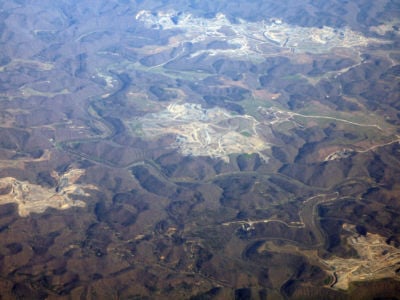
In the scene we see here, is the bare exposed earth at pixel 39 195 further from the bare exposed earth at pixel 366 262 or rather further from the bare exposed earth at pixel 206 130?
the bare exposed earth at pixel 366 262

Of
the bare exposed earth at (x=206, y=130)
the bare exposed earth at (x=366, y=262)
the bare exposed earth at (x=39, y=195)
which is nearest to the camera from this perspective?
the bare exposed earth at (x=366, y=262)

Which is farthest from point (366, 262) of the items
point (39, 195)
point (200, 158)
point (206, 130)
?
point (39, 195)

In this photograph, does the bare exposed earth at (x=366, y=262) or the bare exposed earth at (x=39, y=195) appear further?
the bare exposed earth at (x=39, y=195)

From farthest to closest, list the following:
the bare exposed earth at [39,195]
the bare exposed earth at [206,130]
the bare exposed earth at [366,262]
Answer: the bare exposed earth at [206,130]
the bare exposed earth at [39,195]
the bare exposed earth at [366,262]

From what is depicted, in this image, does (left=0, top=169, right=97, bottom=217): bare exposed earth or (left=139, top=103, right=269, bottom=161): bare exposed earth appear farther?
(left=139, top=103, right=269, bottom=161): bare exposed earth

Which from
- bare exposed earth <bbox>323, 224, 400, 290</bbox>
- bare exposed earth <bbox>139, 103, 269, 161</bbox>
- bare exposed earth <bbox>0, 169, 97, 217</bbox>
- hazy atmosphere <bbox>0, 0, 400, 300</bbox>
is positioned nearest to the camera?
bare exposed earth <bbox>323, 224, 400, 290</bbox>

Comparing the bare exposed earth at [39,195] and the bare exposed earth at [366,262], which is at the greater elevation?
the bare exposed earth at [366,262]

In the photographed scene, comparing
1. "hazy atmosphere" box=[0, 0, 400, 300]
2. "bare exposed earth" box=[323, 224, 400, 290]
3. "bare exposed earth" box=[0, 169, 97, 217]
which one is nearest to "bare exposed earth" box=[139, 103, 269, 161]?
"hazy atmosphere" box=[0, 0, 400, 300]

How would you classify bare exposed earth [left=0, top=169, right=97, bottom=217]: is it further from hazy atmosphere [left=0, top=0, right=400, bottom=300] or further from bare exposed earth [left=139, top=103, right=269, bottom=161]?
bare exposed earth [left=139, top=103, right=269, bottom=161]

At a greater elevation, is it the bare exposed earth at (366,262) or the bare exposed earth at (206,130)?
the bare exposed earth at (366,262)

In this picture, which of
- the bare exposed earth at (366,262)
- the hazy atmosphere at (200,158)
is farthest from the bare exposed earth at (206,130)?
the bare exposed earth at (366,262)

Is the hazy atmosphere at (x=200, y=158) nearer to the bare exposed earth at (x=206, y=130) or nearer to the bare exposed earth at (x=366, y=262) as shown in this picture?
the bare exposed earth at (x=366, y=262)

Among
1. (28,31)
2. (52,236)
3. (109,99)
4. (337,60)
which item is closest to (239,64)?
(337,60)

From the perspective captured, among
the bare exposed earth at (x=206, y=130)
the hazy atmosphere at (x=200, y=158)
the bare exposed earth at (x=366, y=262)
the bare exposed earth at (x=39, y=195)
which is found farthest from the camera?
the bare exposed earth at (x=206, y=130)
